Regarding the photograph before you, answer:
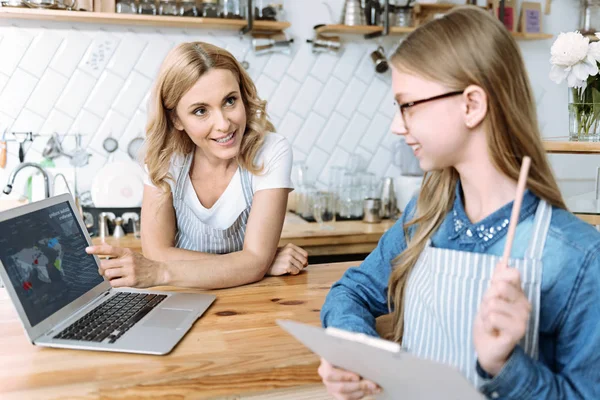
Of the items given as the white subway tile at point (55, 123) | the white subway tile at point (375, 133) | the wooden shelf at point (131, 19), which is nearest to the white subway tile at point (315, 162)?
the white subway tile at point (375, 133)

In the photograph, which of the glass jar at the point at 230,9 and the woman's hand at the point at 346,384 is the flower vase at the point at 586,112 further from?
the glass jar at the point at 230,9

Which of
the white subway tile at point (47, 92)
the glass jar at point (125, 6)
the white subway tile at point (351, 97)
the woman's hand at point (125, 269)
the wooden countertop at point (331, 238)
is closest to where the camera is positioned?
the woman's hand at point (125, 269)

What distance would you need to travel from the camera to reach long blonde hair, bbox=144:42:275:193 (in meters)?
1.88

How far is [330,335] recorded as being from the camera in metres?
0.90

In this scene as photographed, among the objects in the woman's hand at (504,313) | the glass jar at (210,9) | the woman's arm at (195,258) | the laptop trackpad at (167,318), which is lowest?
the laptop trackpad at (167,318)

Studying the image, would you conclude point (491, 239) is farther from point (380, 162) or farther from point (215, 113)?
point (380, 162)

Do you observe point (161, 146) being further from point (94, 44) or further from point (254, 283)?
point (94, 44)

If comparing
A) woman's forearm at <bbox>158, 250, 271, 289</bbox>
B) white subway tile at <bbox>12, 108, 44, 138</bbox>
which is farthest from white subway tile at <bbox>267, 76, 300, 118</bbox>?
woman's forearm at <bbox>158, 250, 271, 289</bbox>

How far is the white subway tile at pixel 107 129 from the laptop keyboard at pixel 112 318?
2070mm

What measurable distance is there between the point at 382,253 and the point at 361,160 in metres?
2.50

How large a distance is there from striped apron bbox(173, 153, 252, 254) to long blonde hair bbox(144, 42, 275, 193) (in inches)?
2.2

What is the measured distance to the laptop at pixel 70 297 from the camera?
4.17 feet

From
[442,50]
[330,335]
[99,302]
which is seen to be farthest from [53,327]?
[442,50]

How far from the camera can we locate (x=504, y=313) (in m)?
0.92
